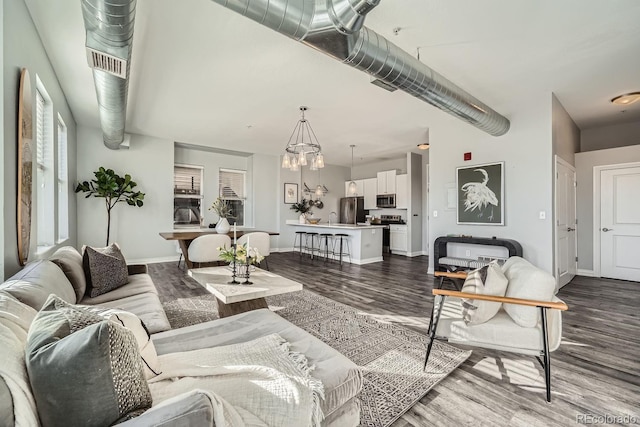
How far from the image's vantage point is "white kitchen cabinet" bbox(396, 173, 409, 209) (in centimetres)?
803

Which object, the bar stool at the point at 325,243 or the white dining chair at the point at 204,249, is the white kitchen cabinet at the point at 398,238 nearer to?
the bar stool at the point at 325,243

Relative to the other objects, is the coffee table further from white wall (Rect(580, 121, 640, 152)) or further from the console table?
white wall (Rect(580, 121, 640, 152))

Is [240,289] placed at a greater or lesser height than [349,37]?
lesser

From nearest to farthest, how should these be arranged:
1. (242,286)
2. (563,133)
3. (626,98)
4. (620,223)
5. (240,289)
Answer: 1. (240,289)
2. (242,286)
3. (626,98)
4. (563,133)
5. (620,223)

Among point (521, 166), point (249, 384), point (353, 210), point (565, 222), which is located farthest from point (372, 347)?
point (353, 210)

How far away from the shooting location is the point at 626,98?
4141 millimetres

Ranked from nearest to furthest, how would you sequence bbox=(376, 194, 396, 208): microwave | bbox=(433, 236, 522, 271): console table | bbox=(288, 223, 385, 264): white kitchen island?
bbox=(433, 236, 522, 271): console table, bbox=(288, 223, 385, 264): white kitchen island, bbox=(376, 194, 396, 208): microwave

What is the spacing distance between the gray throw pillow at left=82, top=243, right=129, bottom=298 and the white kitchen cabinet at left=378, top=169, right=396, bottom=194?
701 cm

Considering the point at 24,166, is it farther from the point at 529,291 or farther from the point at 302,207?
the point at 302,207

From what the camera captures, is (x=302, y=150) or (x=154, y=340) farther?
(x=302, y=150)

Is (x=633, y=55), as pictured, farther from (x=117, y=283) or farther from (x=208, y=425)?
(x=117, y=283)

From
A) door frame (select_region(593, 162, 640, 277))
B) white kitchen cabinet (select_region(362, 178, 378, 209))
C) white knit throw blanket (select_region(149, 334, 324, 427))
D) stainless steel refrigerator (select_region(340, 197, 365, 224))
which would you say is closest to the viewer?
white knit throw blanket (select_region(149, 334, 324, 427))

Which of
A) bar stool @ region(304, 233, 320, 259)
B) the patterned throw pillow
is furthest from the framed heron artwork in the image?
bar stool @ region(304, 233, 320, 259)

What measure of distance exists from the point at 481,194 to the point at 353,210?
4.76 meters
